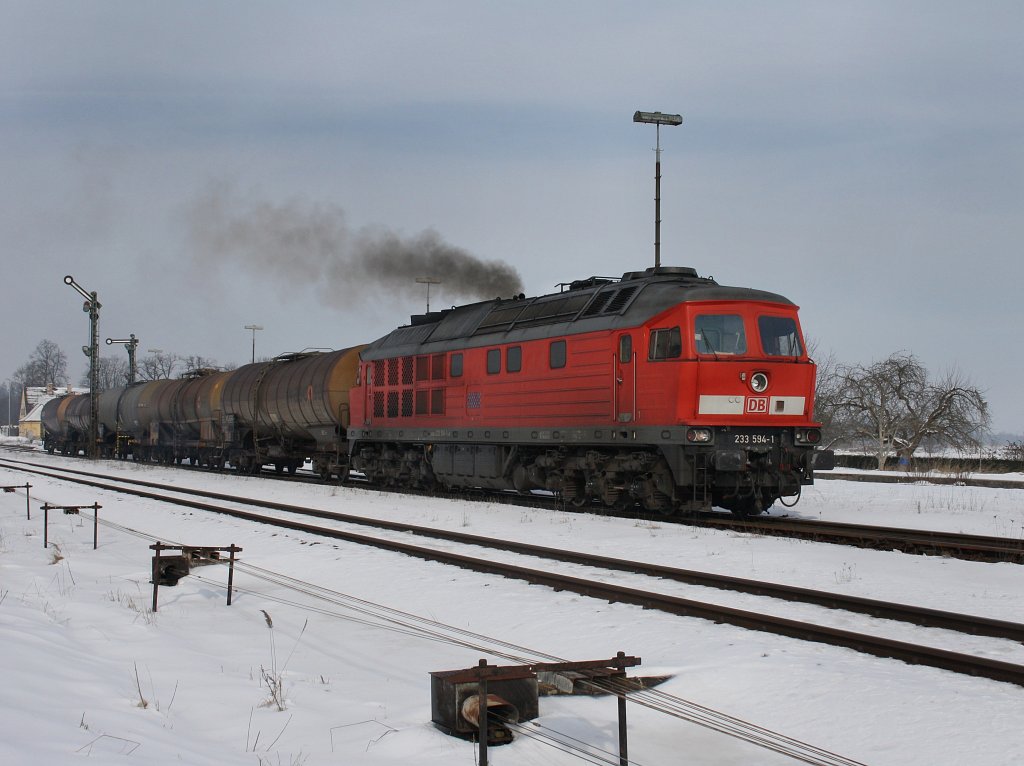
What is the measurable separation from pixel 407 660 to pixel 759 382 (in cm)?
971

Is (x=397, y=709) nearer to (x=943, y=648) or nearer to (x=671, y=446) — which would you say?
(x=943, y=648)

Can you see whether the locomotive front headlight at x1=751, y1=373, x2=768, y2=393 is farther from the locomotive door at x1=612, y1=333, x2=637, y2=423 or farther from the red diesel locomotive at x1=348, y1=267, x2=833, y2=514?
the locomotive door at x1=612, y1=333, x2=637, y2=423

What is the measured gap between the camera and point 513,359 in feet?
63.4

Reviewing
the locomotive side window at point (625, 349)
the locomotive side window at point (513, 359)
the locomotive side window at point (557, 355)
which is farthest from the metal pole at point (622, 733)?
the locomotive side window at point (513, 359)

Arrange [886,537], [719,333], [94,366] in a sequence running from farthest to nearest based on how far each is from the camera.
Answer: [94,366] → [719,333] → [886,537]

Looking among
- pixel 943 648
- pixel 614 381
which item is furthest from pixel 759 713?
pixel 614 381

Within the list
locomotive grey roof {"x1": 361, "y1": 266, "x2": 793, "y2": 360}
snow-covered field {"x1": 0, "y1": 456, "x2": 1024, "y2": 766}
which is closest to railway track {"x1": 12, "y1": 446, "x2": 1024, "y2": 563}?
snow-covered field {"x1": 0, "y1": 456, "x2": 1024, "y2": 766}

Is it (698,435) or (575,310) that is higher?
(575,310)

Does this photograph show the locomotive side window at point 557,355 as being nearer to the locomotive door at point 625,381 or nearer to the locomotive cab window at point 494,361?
the locomotive door at point 625,381

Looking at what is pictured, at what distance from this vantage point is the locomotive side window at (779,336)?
Answer: 626 inches

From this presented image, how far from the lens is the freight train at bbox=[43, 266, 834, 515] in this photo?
608 inches

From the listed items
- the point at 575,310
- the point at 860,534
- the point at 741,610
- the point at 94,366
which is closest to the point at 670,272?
the point at 575,310

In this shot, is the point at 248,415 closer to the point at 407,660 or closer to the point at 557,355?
the point at 557,355

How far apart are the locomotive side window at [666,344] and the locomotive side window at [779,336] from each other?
1507mm
